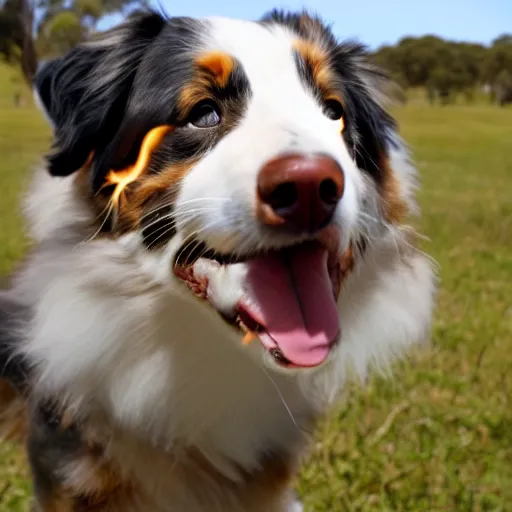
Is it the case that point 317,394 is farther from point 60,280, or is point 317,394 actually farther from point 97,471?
point 60,280

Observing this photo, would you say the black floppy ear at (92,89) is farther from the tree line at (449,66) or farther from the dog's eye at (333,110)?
the tree line at (449,66)

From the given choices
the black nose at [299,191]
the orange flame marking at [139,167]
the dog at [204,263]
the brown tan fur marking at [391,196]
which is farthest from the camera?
the brown tan fur marking at [391,196]

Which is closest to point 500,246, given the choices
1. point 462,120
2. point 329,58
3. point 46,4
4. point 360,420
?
point 360,420

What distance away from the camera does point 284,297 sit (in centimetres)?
201

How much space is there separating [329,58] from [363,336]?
929 millimetres

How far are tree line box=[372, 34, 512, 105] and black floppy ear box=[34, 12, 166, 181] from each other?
37.1 inches

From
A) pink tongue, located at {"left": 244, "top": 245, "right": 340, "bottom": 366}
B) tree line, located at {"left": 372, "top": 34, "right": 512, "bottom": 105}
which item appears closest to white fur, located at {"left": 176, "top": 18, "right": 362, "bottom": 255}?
pink tongue, located at {"left": 244, "top": 245, "right": 340, "bottom": 366}

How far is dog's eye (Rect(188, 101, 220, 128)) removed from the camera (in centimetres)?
204

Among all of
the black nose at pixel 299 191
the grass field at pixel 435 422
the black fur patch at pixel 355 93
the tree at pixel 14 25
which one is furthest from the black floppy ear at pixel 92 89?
the tree at pixel 14 25

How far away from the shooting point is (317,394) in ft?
8.32

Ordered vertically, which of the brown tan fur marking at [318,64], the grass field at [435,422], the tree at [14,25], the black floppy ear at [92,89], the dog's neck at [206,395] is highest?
the brown tan fur marking at [318,64]

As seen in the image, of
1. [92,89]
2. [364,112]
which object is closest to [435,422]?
[364,112]

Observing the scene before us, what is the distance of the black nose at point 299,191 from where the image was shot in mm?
1704

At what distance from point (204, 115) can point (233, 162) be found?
0.91 ft
